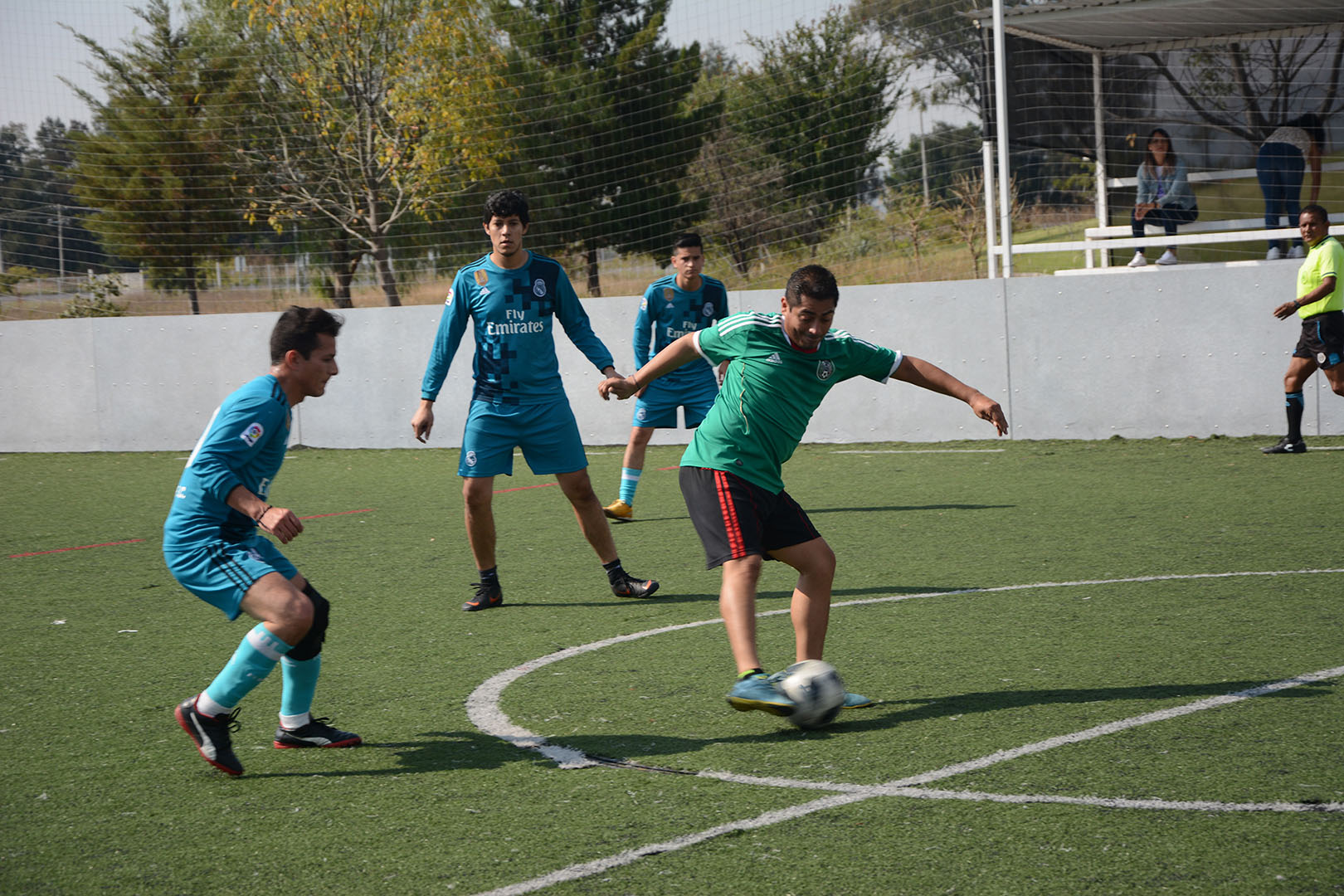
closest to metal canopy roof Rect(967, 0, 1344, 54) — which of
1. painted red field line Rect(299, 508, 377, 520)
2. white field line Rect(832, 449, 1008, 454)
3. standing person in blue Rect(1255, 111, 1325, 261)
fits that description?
standing person in blue Rect(1255, 111, 1325, 261)

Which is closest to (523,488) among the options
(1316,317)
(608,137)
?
(1316,317)

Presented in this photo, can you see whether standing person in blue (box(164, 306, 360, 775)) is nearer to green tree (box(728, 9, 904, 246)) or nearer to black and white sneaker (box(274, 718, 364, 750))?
black and white sneaker (box(274, 718, 364, 750))

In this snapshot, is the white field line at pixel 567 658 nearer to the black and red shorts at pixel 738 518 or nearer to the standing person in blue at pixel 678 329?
the black and red shorts at pixel 738 518

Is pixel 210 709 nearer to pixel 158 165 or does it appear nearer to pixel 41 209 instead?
pixel 41 209

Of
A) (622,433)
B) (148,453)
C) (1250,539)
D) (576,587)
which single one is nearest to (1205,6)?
(622,433)

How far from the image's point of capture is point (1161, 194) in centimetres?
1563

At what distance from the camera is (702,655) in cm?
542

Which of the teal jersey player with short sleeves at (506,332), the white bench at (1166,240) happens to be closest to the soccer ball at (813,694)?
the teal jersey player with short sleeves at (506,332)

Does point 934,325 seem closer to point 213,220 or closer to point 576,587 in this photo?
point 576,587

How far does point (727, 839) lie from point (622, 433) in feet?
38.7

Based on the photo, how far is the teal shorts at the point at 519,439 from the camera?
6770mm

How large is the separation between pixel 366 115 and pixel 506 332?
15.8 metres

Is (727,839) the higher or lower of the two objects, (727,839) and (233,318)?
the lower

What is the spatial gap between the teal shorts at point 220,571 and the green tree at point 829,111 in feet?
47.4
